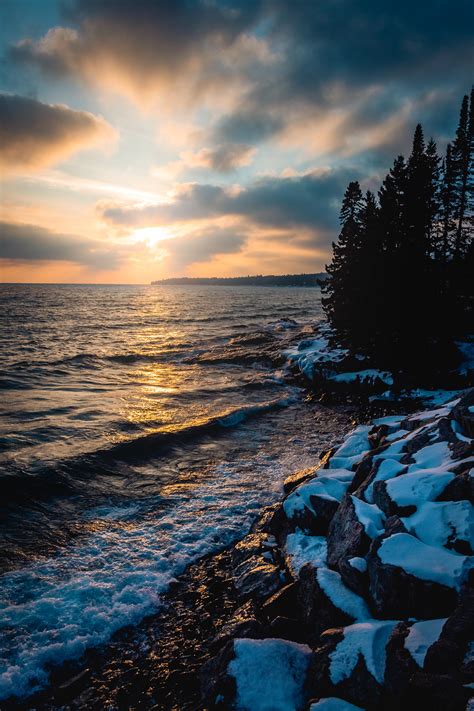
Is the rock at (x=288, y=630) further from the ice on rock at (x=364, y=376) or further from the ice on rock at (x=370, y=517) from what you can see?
the ice on rock at (x=364, y=376)

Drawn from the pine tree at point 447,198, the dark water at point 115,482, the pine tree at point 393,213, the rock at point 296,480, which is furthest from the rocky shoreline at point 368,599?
the pine tree at point 447,198

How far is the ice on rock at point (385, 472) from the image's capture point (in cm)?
Result: 612

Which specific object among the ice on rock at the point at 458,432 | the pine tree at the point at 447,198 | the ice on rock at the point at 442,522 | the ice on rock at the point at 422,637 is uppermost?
the pine tree at the point at 447,198

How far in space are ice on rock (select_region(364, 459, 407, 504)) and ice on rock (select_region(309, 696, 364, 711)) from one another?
2.84 metres

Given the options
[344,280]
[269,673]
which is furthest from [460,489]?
[344,280]

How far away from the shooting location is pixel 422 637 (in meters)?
3.56

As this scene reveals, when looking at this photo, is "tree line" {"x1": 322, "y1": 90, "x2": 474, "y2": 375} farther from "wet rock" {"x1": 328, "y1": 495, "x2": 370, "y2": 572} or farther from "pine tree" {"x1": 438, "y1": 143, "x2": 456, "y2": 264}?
"wet rock" {"x1": 328, "y1": 495, "x2": 370, "y2": 572}

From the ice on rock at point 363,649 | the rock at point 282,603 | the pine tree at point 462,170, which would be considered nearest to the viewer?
the ice on rock at point 363,649

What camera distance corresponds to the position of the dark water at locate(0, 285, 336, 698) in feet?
19.1

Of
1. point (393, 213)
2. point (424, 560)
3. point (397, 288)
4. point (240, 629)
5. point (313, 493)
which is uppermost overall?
point (393, 213)

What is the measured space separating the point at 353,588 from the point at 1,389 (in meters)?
18.5

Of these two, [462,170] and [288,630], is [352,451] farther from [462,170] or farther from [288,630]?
[462,170]

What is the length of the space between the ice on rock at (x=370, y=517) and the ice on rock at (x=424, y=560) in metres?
0.52

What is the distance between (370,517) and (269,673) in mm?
2368
